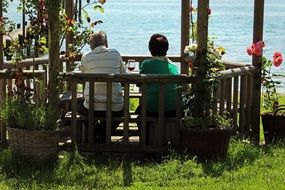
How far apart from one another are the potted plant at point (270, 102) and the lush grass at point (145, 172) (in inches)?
37.4

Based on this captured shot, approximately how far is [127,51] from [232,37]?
32.2 feet

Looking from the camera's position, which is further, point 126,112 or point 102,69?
point 102,69

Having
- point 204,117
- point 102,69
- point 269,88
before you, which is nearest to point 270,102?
point 269,88

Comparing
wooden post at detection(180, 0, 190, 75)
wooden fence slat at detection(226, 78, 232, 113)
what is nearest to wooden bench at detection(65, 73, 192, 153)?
wooden fence slat at detection(226, 78, 232, 113)

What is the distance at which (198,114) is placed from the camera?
656cm

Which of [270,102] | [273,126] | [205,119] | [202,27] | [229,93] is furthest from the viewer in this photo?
[270,102]

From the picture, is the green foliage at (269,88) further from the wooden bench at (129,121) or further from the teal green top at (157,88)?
the wooden bench at (129,121)

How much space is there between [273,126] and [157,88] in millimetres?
1704

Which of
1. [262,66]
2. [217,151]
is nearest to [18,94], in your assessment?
[217,151]

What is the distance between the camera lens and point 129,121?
6762 millimetres

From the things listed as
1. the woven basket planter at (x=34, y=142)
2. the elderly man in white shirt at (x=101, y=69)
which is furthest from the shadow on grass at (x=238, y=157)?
the woven basket planter at (x=34, y=142)

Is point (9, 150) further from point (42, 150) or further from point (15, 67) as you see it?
point (15, 67)

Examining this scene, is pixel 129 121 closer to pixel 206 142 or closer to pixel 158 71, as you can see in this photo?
pixel 158 71

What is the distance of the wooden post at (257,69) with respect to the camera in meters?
7.80
